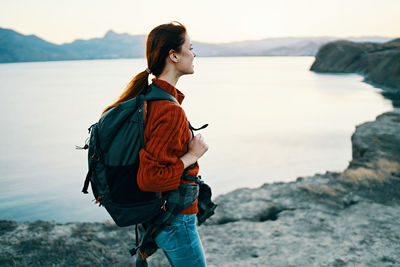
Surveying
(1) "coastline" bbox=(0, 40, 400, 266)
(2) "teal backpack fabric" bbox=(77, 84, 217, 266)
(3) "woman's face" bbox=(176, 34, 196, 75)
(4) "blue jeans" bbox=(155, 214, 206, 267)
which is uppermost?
(3) "woman's face" bbox=(176, 34, 196, 75)

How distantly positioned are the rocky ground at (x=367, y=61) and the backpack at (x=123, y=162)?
3837cm

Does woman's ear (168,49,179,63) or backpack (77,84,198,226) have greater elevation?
woman's ear (168,49,179,63)

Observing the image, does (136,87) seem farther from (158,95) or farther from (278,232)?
(278,232)

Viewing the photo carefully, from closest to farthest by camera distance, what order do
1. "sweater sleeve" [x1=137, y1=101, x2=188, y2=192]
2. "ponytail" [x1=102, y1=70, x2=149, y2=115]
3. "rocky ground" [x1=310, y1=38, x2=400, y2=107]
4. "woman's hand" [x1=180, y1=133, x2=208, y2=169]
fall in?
"sweater sleeve" [x1=137, y1=101, x2=188, y2=192] < "woman's hand" [x1=180, y1=133, x2=208, y2=169] < "ponytail" [x1=102, y1=70, x2=149, y2=115] < "rocky ground" [x1=310, y1=38, x2=400, y2=107]

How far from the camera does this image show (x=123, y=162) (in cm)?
182

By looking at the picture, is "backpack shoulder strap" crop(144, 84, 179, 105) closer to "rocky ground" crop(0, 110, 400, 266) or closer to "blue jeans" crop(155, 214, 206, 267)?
"blue jeans" crop(155, 214, 206, 267)

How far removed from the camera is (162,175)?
5.78 feet

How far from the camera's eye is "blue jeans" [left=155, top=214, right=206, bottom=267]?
6.64 ft

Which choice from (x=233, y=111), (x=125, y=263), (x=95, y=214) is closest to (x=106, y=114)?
(x=125, y=263)

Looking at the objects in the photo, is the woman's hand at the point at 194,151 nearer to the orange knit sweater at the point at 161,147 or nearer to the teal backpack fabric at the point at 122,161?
the orange knit sweater at the point at 161,147

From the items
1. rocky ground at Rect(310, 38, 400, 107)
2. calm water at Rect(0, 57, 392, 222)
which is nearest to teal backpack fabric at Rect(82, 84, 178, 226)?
calm water at Rect(0, 57, 392, 222)

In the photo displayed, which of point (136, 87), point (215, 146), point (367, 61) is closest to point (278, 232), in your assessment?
point (136, 87)

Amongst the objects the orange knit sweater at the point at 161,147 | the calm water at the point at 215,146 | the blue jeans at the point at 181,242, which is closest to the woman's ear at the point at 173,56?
the orange knit sweater at the point at 161,147

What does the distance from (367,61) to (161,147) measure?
240 feet
